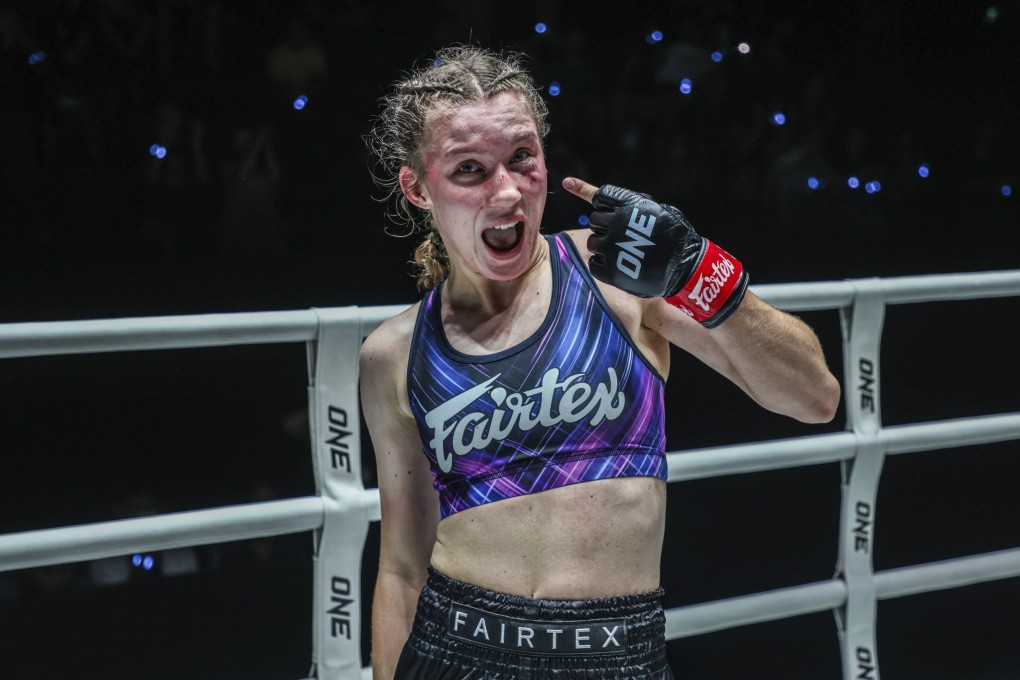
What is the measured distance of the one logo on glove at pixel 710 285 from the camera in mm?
1411

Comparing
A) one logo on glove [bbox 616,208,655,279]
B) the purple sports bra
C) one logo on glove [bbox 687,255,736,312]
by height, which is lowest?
the purple sports bra

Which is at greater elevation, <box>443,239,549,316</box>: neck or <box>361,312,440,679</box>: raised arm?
<box>443,239,549,316</box>: neck

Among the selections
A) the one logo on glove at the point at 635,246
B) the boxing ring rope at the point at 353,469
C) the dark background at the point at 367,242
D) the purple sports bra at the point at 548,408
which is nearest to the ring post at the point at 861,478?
the boxing ring rope at the point at 353,469

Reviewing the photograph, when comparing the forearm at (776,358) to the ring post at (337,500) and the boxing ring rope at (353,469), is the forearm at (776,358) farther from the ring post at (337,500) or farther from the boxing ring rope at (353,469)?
the ring post at (337,500)

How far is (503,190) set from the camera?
4.79 ft

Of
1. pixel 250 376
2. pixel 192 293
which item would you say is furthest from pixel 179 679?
pixel 192 293

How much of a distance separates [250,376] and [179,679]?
30.6 inches

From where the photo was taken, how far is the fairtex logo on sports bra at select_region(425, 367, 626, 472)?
1.48m

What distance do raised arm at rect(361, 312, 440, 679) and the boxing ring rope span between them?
254 millimetres

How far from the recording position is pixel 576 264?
5.17ft

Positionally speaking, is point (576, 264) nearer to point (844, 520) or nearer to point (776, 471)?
point (844, 520)

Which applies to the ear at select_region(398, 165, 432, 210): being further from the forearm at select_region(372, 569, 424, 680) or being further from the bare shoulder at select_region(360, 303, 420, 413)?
the forearm at select_region(372, 569, 424, 680)

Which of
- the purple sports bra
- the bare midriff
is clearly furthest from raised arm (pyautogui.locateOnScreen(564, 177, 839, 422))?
the bare midriff

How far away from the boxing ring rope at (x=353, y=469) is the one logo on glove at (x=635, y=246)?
63cm
